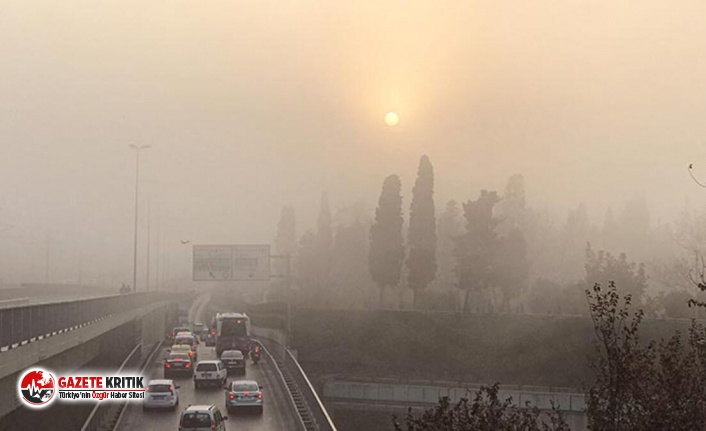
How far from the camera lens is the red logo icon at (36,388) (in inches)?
1041

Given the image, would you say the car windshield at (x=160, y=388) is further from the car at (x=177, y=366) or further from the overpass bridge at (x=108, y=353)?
the car at (x=177, y=366)

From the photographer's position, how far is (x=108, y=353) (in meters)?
56.7

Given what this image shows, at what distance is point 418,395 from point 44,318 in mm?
26548

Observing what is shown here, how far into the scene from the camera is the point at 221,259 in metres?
70.5

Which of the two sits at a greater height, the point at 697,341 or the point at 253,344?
the point at 697,341

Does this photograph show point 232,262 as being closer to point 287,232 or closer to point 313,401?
point 313,401

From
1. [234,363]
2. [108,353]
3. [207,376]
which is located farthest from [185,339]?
[207,376]

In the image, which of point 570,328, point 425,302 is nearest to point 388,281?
point 425,302

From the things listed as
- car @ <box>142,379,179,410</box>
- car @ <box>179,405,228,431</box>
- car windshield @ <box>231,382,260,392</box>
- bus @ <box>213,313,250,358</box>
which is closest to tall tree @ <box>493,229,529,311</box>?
bus @ <box>213,313,250,358</box>

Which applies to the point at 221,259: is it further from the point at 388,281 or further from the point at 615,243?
the point at 615,243

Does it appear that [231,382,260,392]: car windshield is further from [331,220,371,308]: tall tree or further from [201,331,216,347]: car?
[331,220,371,308]: tall tree

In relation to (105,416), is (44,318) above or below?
above

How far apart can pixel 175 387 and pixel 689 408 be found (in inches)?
1226

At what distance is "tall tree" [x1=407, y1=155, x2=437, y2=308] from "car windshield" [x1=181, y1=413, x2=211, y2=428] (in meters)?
60.6
